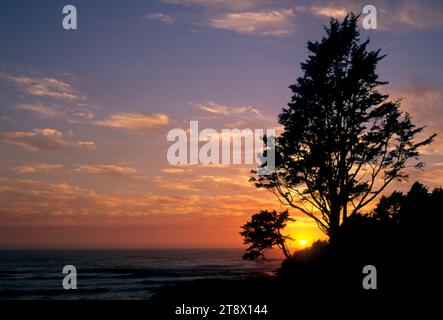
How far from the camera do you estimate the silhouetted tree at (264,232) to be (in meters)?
24.8

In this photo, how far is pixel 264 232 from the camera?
24.8m

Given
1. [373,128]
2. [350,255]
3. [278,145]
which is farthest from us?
[278,145]

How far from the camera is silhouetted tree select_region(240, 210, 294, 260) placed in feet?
81.3

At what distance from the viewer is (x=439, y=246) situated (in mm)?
13484
